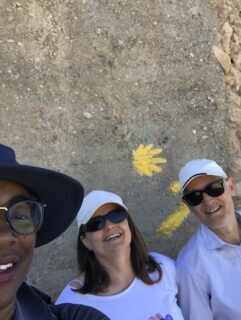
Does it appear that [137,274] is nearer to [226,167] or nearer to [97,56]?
[226,167]

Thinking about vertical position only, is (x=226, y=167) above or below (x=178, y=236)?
above

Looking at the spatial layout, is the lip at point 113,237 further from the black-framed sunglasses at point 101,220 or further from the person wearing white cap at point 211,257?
the person wearing white cap at point 211,257

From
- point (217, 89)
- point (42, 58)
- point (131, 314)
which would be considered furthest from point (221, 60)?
point (131, 314)

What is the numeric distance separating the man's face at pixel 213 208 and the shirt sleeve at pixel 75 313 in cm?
134

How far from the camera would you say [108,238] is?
2639 mm

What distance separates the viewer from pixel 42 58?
3459 millimetres

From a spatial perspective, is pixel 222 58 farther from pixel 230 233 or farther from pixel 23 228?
pixel 23 228

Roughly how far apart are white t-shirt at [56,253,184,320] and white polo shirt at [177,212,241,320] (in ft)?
0.39

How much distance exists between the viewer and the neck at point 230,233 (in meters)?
2.80

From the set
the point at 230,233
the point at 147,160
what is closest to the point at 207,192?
the point at 230,233

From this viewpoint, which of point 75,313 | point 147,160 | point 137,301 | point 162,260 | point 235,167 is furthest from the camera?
point 235,167

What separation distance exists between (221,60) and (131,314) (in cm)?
219

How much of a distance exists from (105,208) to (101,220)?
0.07m

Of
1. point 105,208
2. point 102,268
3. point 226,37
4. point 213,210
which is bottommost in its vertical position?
point 102,268
